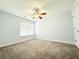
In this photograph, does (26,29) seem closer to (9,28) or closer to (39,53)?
(9,28)

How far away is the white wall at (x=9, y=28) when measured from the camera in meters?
3.72

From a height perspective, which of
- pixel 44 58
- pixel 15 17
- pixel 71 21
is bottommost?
pixel 44 58

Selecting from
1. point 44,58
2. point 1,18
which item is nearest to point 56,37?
point 44,58

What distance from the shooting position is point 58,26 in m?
5.00

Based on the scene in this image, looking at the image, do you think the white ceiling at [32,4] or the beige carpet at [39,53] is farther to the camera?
the white ceiling at [32,4]

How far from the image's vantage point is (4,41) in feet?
12.5

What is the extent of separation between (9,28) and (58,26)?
370cm

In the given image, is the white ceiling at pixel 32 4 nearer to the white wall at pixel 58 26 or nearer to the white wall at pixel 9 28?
the white wall at pixel 58 26

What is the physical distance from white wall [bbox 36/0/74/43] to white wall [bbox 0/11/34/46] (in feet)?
7.90

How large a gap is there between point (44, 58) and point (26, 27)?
4.30 meters

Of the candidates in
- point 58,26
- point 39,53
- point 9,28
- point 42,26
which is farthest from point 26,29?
point 39,53

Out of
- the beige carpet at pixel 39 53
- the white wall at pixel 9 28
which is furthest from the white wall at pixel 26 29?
the beige carpet at pixel 39 53

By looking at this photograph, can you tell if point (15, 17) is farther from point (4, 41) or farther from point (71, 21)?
point (71, 21)

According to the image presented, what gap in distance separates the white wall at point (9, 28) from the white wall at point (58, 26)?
2408 mm
